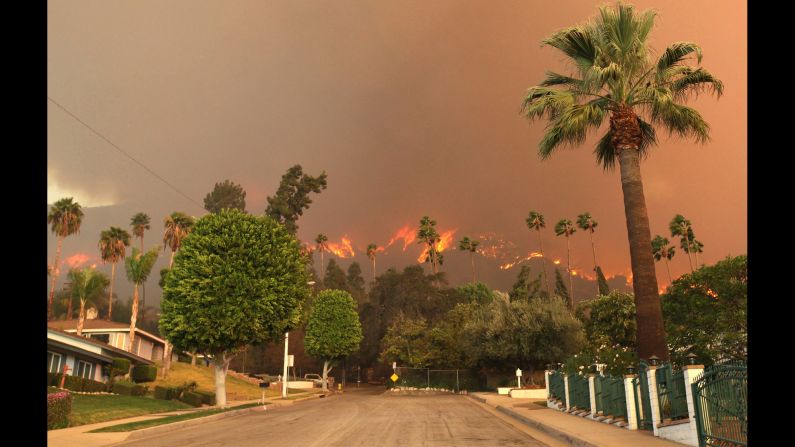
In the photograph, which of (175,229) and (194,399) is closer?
(194,399)

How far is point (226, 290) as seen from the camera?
31203 millimetres

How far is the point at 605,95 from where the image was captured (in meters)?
18.9

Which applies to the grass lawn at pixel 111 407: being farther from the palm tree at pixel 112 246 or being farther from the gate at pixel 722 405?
the palm tree at pixel 112 246

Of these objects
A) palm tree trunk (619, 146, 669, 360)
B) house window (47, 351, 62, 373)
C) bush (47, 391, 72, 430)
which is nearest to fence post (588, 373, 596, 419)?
palm tree trunk (619, 146, 669, 360)

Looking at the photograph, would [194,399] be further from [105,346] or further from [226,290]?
[105,346]

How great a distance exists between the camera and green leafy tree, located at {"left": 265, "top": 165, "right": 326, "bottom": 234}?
90000mm

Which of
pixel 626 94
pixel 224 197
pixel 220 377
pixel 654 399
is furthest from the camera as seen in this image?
pixel 224 197

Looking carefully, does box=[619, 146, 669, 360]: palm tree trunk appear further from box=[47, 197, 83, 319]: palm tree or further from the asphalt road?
box=[47, 197, 83, 319]: palm tree

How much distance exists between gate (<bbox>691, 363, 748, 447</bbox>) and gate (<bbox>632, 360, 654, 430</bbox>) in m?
2.92

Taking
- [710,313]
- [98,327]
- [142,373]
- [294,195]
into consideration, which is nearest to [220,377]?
[142,373]

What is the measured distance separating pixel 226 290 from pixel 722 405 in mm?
27143
